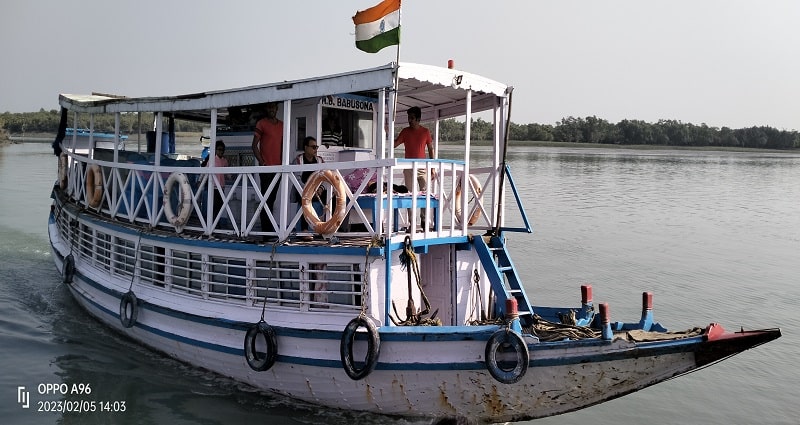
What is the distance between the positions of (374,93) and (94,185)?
573 centimetres

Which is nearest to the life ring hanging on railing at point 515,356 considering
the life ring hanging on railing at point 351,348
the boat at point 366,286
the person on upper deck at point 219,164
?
the boat at point 366,286

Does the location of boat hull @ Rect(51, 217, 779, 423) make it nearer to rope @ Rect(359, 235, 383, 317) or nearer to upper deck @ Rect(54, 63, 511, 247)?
rope @ Rect(359, 235, 383, 317)

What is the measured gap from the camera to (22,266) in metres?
16.6

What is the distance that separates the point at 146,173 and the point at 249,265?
401 centimetres

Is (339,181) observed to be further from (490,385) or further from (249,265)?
(490,385)

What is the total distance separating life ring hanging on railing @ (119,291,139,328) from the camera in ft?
32.6

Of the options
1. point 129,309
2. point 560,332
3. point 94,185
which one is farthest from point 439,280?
point 94,185

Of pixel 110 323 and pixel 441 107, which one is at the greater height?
pixel 441 107

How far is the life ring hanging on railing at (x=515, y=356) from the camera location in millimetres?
6930

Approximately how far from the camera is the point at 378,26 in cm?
786

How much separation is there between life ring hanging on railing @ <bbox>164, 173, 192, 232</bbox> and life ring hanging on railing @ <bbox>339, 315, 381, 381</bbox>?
10.7 feet

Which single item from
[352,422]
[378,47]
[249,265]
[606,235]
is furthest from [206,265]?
[606,235]

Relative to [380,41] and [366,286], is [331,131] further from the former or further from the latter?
[366,286]

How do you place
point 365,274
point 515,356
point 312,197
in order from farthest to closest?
point 312,197 → point 365,274 → point 515,356
